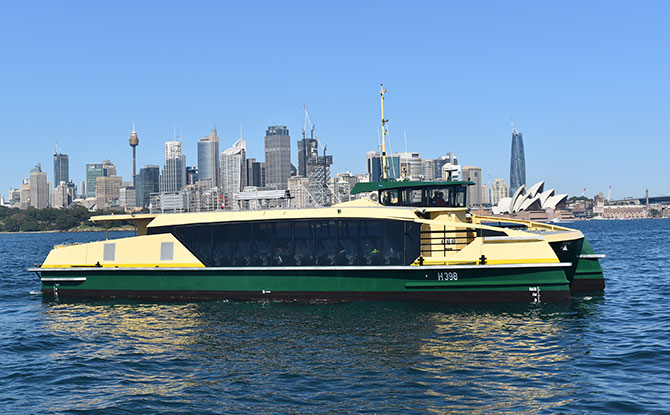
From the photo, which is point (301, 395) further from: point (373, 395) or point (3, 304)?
point (3, 304)

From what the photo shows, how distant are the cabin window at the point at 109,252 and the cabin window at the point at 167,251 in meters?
2.59

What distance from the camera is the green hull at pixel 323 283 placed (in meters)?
23.4

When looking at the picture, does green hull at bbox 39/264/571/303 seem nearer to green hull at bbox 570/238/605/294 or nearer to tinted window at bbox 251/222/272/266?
tinted window at bbox 251/222/272/266

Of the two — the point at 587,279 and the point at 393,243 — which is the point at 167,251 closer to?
the point at 393,243

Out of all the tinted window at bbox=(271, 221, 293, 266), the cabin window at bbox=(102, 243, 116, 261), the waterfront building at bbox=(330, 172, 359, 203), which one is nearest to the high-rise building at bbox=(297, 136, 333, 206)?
the waterfront building at bbox=(330, 172, 359, 203)

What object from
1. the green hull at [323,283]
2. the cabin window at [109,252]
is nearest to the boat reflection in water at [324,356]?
the green hull at [323,283]

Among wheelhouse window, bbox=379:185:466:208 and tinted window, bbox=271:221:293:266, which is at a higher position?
wheelhouse window, bbox=379:185:466:208

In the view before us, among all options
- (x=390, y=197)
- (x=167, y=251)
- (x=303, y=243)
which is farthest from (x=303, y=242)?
(x=167, y=251)

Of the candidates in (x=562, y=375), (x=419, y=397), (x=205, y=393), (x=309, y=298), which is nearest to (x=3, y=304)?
(x=309, y=298)

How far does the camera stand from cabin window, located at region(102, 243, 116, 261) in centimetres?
2820

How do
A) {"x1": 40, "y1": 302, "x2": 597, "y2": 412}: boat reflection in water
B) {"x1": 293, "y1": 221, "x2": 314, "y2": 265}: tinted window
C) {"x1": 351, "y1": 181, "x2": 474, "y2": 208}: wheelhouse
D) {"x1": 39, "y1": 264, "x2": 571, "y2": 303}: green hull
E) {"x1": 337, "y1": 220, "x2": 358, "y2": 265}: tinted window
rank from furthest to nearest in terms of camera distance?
{"x1": 351, "y1": 181, "x2": 474, "y2": 208}: wheelhouse
{"x1": 293, "y1": 221, "x2": 314, "y2": 265}: tinted window
{"x1": 337, "y1": 220, "x2": 358, "y2": 265}: tinted window
{"x1": 39, "y1": 264, "x2": 571, "y2": 303}: green hull
{"x1": 40, "y1": 302, "x2": 597, "y2": 412}: boat reflection in water

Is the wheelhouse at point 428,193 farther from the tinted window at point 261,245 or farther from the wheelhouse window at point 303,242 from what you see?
the tinted window at point 261,245

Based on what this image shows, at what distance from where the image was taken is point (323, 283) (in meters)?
25.3

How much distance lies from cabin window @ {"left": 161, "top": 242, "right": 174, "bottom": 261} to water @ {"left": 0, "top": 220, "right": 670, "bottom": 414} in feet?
7.36
